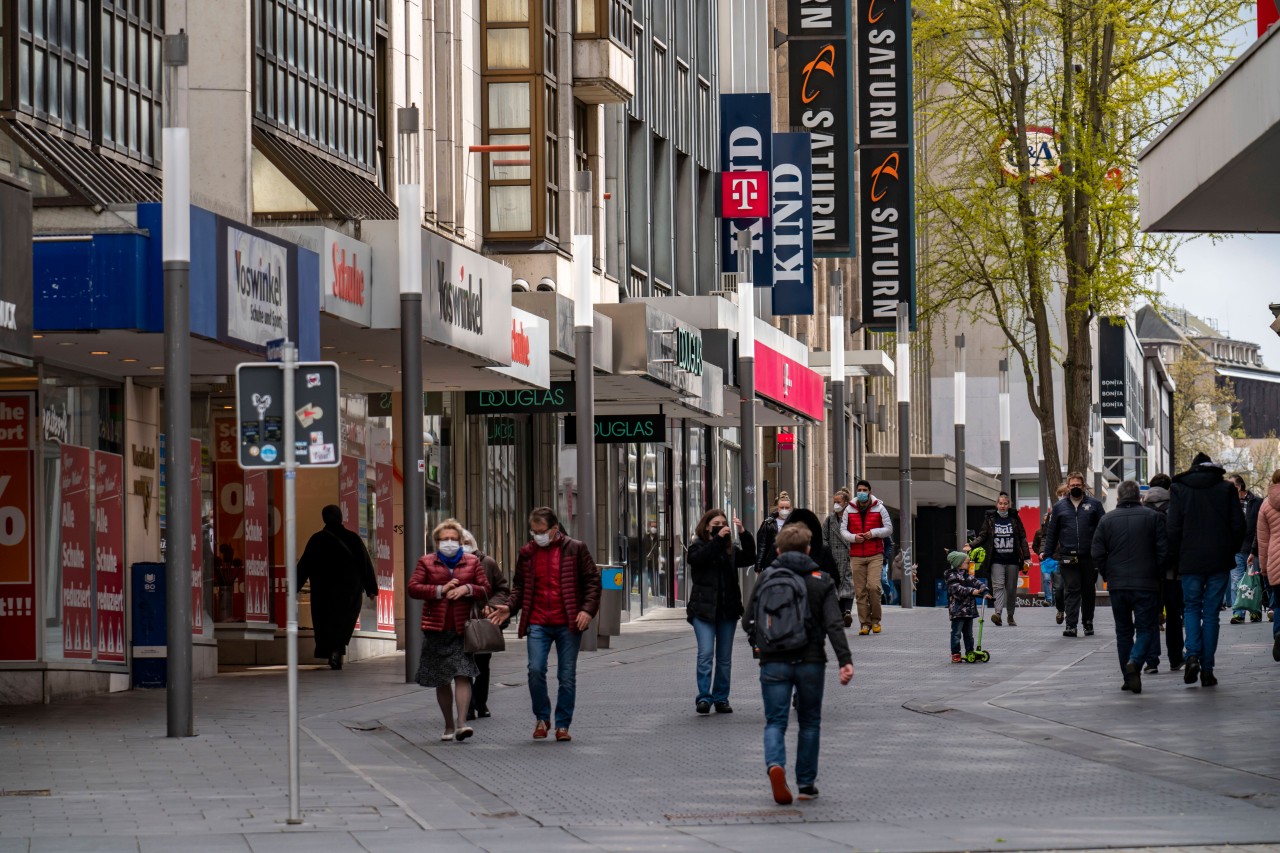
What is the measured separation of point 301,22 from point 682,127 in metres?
17.9

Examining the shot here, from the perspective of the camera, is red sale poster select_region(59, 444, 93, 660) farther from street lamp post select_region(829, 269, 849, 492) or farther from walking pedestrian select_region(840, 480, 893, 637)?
street lamp post select_region(829, 269, 849, 492)

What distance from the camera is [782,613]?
1242 centimetres

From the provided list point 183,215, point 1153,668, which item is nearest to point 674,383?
point 1153,668

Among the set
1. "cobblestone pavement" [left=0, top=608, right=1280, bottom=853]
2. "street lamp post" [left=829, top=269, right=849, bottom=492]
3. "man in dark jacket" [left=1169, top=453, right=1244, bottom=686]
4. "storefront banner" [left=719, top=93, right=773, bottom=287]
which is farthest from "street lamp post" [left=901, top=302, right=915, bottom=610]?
"man in dark jacket" [left=1169, top=453, right=1244, bottom=686]

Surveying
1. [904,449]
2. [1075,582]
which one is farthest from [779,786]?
[904,449]

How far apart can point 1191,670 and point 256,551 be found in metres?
10.1

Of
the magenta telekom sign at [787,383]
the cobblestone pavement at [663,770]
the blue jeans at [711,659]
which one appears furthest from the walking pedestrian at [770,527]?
the magenta telekom sign at [787,383]

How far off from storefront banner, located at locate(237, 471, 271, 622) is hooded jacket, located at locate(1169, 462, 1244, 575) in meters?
9.96

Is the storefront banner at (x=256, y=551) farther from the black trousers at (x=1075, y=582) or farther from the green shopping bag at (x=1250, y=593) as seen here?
the green shopping bag at (x=1250, y=593)

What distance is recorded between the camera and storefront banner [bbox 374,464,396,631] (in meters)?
26.1

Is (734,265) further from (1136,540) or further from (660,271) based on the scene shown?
(1136,540)

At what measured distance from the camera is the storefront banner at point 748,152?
131 ft

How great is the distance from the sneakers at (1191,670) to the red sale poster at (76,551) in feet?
30.7

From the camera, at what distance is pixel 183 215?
52.1ft
